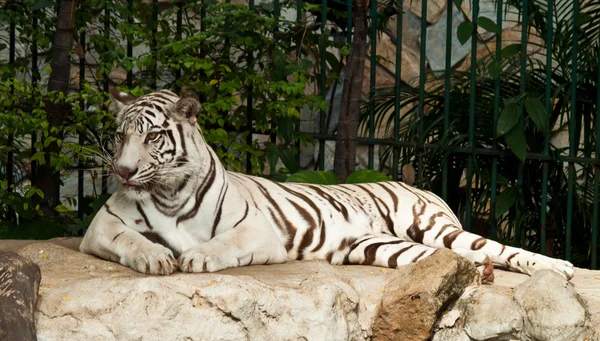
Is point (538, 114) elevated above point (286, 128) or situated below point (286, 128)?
above

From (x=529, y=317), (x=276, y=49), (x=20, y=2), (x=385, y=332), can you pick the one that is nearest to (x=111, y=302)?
(x=385, y=332)

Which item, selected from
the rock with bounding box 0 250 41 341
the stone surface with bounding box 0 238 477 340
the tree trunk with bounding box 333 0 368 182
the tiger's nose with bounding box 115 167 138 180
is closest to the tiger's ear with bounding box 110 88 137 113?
the tiger's nose with bounding box 115 167 138 180

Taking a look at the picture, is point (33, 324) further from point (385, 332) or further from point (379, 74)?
point (379, 74)

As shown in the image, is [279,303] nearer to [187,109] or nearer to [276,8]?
[187,109]

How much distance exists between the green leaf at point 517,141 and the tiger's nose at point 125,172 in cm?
264

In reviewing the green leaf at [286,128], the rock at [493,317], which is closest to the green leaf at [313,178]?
the green leaf at [286,128]

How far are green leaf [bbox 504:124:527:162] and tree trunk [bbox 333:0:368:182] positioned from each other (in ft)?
3.15

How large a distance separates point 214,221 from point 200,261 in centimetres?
46

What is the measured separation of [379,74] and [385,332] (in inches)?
261

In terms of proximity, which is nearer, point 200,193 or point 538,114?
point 200,193

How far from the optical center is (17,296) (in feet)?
10.4

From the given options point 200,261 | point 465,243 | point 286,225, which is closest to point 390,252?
point 465,243

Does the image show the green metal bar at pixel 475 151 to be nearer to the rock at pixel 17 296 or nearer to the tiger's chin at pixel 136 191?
the tiger's chin at pixel 136 191

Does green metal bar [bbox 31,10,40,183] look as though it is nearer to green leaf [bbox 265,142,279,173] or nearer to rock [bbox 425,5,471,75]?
green leaf [bbox 265,142,279,173]
